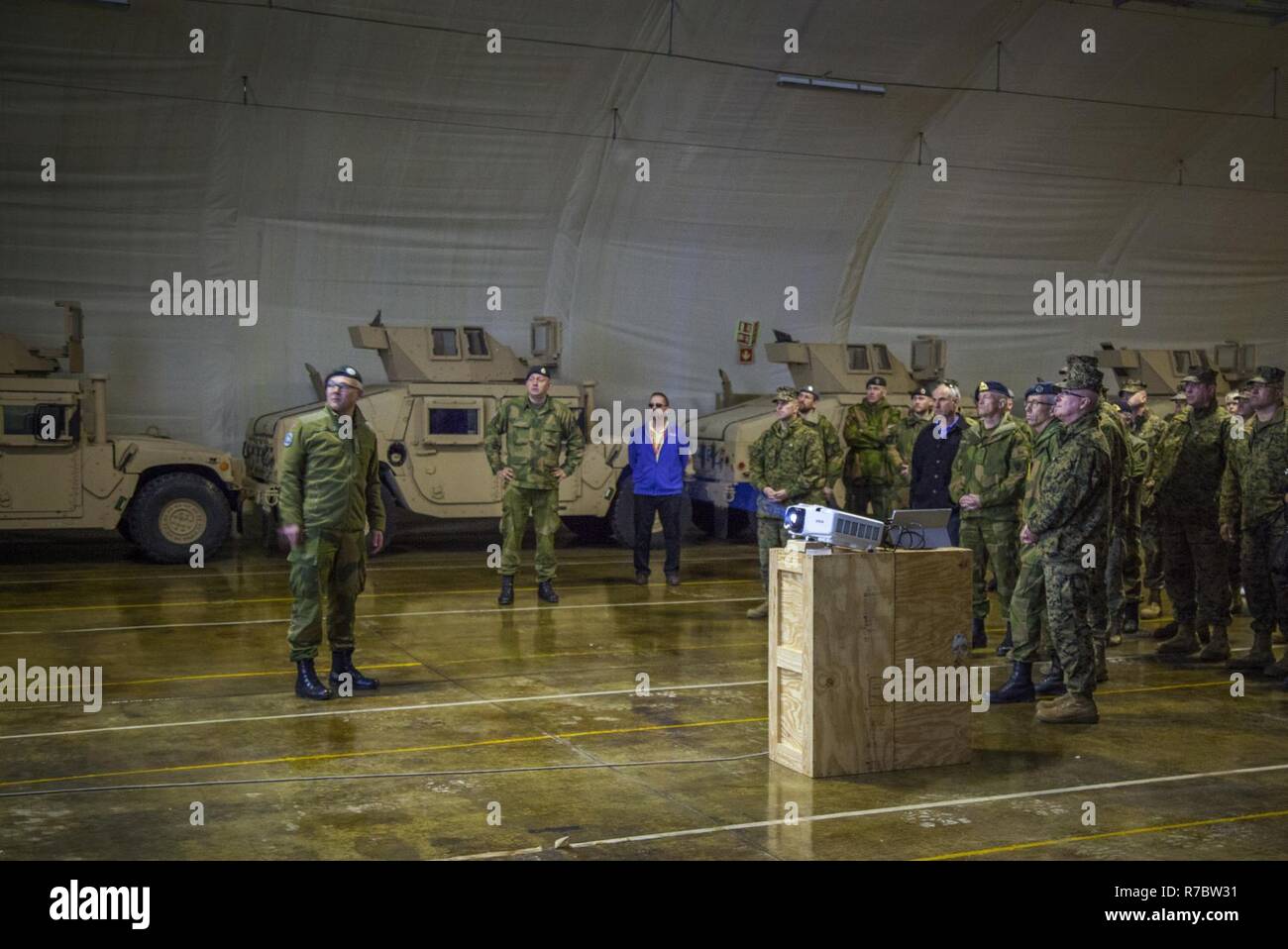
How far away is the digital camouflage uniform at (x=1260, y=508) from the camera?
8.61m

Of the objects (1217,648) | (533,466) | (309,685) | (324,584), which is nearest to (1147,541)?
(1217,648)

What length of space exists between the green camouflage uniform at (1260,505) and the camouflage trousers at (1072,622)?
2077 mm

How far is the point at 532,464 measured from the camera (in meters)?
10.9

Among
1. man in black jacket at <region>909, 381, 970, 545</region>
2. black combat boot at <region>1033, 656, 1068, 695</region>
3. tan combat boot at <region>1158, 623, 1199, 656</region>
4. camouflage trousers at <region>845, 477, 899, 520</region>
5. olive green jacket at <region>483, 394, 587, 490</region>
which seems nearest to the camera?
black combat boot at <region>1033, 656, 1068, 695</region>

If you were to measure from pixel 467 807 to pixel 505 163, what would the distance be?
458 inches

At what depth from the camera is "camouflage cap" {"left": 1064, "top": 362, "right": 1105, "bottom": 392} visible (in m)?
7.16

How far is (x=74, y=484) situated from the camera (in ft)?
42.5

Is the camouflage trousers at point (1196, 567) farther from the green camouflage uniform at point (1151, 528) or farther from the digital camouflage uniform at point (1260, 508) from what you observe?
the green camouflage uniform at point (1151, 528)

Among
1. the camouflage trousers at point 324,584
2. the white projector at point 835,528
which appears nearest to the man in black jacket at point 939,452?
the white projector at point 835,528

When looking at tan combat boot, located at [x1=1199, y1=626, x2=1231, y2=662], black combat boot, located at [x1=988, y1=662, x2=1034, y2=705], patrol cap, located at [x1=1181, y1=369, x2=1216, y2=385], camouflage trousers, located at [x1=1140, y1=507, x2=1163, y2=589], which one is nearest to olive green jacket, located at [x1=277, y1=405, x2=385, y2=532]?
black combat boot, located at [x1=988, y1=662, x2=1034, y2=705]

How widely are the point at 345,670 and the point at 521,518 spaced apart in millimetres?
3299

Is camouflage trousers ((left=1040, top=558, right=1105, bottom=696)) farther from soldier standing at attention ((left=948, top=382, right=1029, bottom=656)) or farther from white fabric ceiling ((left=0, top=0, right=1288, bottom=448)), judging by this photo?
white fabric ceiling ((left=0, top=0, right=1288, bottom=448))

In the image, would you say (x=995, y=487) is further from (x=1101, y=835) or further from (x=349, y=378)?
(x=349, y=378)

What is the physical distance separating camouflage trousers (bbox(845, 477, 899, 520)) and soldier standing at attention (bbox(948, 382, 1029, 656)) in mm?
3321
